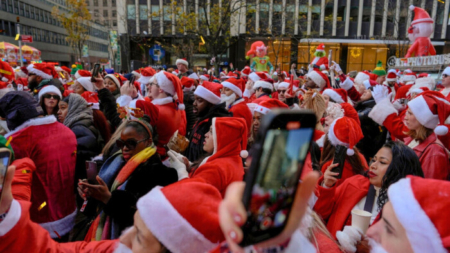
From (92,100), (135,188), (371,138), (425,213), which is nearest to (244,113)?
(371,138)

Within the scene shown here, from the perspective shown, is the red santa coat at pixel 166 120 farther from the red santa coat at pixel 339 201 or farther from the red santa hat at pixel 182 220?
the red santa hat at pixel 182 220

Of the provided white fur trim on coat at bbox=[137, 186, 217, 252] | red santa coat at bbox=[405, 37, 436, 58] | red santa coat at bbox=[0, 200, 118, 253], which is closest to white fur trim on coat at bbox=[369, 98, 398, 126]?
white fur trim on coat at bbox=[137, 186, 217, 252]

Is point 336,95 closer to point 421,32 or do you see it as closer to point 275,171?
point 275,171

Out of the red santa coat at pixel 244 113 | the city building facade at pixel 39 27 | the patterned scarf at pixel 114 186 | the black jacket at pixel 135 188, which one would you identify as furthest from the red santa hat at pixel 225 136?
the city building facade at pixel 39 27

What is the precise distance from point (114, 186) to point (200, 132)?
1.90 meters

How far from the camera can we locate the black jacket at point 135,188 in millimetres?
2438

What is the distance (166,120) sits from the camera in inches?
170

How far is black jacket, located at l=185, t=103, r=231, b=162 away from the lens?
4.30m

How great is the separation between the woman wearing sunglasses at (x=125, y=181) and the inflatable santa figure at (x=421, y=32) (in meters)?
11.9

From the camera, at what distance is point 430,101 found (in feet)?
11.9

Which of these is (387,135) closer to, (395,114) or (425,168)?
(395,114)

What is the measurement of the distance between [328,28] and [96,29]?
5682 centimetres

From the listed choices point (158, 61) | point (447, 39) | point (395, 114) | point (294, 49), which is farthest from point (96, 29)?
point (395, 114)

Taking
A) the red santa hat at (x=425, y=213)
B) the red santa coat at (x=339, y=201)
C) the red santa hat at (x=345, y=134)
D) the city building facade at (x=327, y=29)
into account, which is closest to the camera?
the red santa hat at (x=425, y=213)
